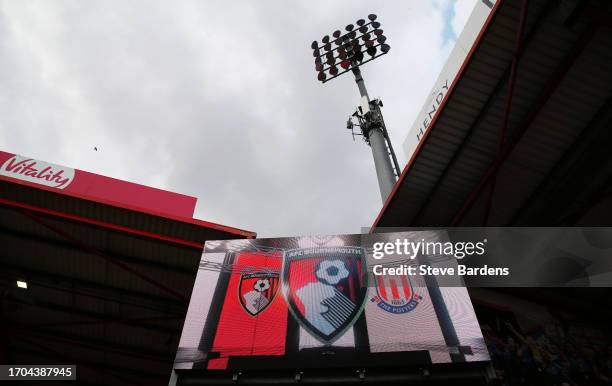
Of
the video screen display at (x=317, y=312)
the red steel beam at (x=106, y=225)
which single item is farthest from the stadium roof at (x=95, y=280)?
the video screen display at (x=317, y=312)

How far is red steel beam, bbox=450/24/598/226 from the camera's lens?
10430mm

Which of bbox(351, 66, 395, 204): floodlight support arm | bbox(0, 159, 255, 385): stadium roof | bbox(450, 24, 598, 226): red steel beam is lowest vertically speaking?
bbox(0, 159, 255, 385): stadium roof

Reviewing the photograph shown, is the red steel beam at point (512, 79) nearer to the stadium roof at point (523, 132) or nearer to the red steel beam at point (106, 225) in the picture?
the stadium roof at point (523, 132)

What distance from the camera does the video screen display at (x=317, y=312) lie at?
907cm

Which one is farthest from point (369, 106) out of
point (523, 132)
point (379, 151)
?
point (523, 132)

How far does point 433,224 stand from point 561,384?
620 centimetres

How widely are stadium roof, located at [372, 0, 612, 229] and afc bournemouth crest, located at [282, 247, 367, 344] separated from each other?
365 cm

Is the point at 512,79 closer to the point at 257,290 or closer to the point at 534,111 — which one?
the point at 534,111

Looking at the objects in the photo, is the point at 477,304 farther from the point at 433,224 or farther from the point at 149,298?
the point at 149,298

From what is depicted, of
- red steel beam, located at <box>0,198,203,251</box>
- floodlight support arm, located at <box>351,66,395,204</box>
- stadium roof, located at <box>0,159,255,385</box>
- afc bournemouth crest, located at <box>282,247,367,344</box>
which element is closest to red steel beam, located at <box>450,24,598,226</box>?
afc bournemouth crest, located at <box>282,247,367,344</box>

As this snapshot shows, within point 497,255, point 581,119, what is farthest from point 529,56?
point 497,255

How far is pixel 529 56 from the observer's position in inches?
435

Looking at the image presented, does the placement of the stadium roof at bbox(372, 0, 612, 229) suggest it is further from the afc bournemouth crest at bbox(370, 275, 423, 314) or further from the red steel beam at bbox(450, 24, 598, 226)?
the afc bournemouth crest at bbox(370, 275, 423, 314)

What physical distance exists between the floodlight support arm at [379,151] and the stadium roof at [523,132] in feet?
18.9
